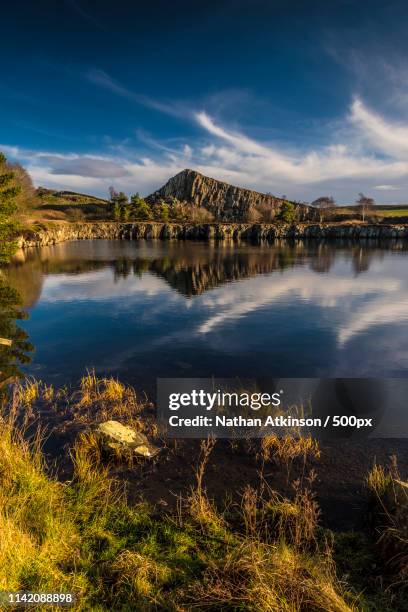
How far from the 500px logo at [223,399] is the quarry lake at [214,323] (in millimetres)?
2162

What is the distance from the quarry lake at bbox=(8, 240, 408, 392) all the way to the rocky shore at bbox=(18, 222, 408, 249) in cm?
9441

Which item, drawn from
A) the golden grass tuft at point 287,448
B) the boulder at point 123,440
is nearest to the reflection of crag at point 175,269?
the boulder at point 123,440

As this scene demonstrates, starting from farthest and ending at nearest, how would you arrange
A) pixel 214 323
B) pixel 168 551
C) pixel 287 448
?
pixel 214 323
pixel 287 448
pixel 168 551

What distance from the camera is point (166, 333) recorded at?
25172 mm

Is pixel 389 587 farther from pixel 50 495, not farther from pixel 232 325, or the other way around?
pixel 232 325

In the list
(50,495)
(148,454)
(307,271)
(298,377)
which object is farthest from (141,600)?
(307,271)

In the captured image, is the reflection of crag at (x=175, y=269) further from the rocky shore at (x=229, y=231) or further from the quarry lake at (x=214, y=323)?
the rocky shore at (x=229, y=231)

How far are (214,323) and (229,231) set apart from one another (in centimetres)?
13415

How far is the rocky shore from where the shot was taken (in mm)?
144250

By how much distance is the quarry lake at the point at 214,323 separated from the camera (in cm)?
1900

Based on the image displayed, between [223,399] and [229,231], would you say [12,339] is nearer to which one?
[223,399]

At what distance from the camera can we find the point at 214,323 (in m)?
28.0

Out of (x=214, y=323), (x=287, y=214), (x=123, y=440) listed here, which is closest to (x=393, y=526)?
(x=123, y=440)

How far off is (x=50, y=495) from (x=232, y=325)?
67.5 ft
